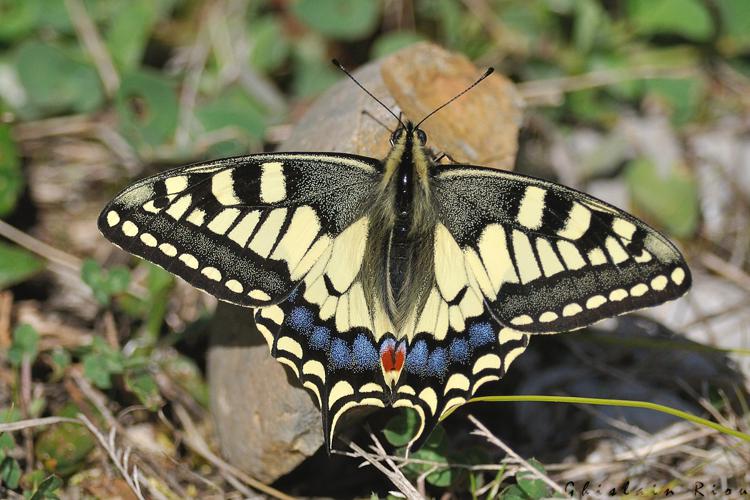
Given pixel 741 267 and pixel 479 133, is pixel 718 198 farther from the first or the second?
pixel 479 133

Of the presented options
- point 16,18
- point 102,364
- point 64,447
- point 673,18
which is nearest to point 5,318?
point 102,364

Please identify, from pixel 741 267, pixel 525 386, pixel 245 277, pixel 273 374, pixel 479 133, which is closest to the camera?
pixel 245 277

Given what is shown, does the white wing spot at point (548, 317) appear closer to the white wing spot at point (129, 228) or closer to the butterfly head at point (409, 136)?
the butterfly head at point (409, 136)

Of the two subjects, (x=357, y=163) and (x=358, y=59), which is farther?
(x=358, y=59)

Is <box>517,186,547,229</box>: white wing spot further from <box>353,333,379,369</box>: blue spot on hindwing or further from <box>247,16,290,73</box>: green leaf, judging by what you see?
<box>247,16,290,73</box>: green leaf

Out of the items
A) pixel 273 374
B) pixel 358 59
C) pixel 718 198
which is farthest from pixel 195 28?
pixel 718 198
